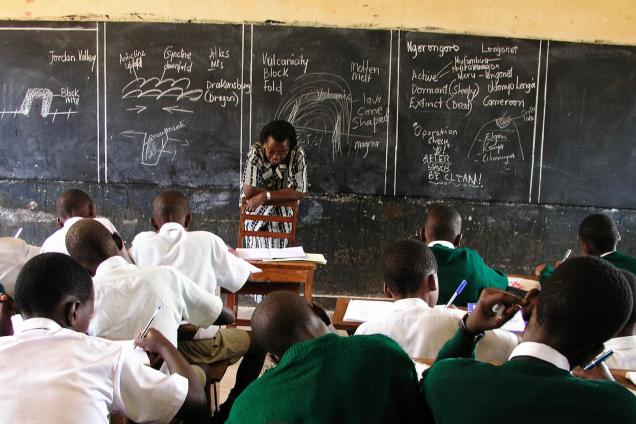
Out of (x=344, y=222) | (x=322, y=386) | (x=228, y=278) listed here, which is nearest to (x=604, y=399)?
(x=322, y=386)

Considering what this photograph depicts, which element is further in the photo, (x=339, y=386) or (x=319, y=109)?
(x=319, y=109)

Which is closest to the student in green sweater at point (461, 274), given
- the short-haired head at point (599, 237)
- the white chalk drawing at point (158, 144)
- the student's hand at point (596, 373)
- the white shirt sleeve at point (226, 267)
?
the short-haired head at point (599, 237)

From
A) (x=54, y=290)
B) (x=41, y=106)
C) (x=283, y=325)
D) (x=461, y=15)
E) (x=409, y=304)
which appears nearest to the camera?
(x=283, y=325)

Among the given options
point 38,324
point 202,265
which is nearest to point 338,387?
point 38,324

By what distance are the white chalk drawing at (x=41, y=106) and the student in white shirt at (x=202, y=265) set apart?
9.01 feet

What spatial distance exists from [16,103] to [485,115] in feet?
12.5

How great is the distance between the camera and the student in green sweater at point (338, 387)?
109 cm

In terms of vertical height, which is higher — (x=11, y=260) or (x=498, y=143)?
(x=498, y=143)

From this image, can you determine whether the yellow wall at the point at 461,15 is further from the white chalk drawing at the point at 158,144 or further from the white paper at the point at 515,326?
the white paper at the point at 515,326

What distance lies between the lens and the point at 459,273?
2561 millimetres

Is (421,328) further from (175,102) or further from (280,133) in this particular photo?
(175,102)

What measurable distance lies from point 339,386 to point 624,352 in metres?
1.17

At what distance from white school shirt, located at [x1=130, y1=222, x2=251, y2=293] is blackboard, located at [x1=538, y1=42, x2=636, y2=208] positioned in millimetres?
3116

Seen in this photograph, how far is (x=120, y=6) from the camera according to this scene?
4.92 metres
